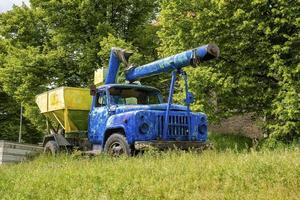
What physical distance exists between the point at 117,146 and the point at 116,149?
12 centimetres

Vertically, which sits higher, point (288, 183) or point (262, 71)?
point (262, 71)

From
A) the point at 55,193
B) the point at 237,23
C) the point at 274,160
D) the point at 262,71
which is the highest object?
the point at 237,23

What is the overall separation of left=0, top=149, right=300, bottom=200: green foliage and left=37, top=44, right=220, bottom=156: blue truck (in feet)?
5.71

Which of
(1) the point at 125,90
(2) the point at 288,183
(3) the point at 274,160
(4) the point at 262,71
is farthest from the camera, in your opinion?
(4) the point at 262,71

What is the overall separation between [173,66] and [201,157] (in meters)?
3.36

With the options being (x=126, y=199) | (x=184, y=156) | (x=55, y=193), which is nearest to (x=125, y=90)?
(x=184, y=156)

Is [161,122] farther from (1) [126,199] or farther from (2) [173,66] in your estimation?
(1) [126,199]

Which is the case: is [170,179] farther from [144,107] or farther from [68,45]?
[68,45]

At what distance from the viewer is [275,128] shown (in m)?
17.8

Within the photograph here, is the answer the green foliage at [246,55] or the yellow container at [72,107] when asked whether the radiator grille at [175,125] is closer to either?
the yellow container at [72,107]

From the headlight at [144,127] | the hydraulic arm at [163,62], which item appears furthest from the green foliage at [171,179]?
the hydraulic arm at [163,62]

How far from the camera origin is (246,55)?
19.1 metres

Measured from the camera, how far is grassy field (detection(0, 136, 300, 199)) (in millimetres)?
7691

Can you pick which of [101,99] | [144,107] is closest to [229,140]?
[101,99]
